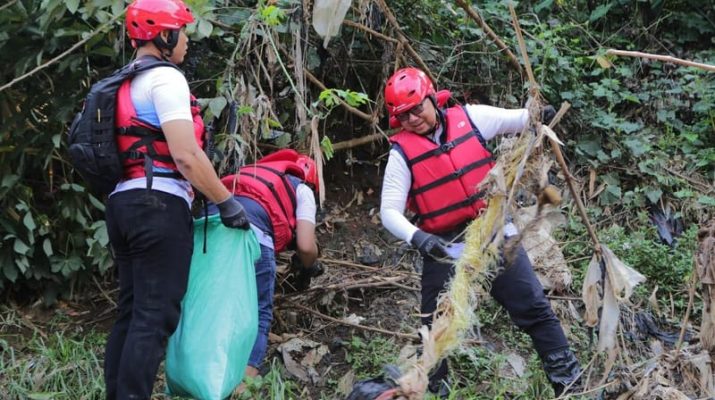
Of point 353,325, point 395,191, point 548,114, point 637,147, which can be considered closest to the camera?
point 548,114

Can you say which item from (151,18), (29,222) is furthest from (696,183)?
(29,222)

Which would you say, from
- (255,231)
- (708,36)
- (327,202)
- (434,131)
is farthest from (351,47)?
(708,36)

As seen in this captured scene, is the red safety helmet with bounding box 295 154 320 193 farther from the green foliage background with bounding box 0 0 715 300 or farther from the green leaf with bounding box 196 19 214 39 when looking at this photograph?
the green leaf with bounding box 196 19 214 39

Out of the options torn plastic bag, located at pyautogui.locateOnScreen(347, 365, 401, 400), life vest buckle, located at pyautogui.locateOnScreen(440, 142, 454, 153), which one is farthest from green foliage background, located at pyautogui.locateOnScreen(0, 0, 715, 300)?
torn plastic bag, located at pyautogui.locateOnScreen(347, 365, 401, 400)

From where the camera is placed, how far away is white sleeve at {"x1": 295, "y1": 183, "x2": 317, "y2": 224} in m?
4.24

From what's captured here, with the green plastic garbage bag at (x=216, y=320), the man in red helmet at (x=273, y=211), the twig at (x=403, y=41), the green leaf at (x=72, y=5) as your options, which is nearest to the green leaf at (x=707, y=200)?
the twig at (x=403, y=41)

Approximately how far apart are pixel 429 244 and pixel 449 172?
378mm

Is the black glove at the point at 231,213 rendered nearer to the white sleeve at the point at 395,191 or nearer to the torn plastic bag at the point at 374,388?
the white sleeve at the point at 395,191

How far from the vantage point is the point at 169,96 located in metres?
3.29

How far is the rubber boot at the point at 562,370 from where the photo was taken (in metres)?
3.97

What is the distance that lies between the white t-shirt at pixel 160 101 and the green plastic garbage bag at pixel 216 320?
33 centimetres

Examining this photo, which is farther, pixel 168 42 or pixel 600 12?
pixel 600 12

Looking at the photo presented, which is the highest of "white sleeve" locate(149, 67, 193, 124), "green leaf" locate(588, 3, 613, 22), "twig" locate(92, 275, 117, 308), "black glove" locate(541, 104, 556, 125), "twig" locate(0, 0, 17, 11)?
"twig" locate(0, 0, 17, 11)

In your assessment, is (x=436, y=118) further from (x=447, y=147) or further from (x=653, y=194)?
(x=653, y=194)
